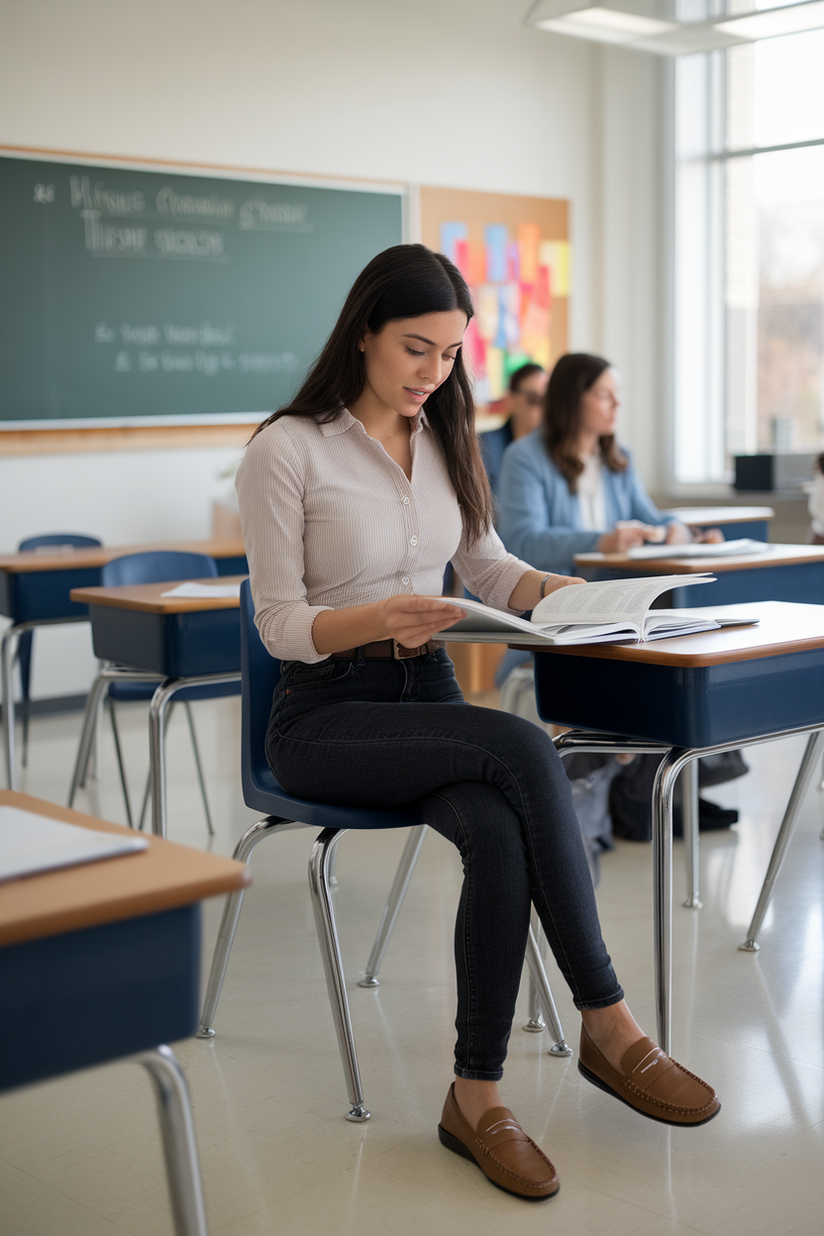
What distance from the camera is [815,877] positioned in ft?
9.32

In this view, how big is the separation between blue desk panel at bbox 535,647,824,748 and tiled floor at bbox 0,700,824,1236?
1.72 ft

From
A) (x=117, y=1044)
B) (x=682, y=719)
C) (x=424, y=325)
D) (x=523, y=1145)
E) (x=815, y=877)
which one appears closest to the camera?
(x=117, y=1044)

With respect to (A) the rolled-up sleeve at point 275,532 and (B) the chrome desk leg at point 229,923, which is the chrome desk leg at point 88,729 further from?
(A) the rolled-up sleeve at point 275,532

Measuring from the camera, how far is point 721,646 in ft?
5.72

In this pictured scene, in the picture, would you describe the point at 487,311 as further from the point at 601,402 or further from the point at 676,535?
the point at 676,535

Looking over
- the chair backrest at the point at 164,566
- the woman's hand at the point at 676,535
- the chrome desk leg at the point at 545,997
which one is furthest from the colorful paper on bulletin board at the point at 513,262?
the chrome desk leg at the point at 545,997

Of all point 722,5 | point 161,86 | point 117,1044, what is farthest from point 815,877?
point 161,86

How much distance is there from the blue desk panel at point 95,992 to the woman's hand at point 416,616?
2.22ft

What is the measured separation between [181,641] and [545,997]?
979 millimetres

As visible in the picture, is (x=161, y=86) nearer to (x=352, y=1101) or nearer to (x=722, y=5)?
(x=722, y=5)

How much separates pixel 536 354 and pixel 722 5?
92.5 inches

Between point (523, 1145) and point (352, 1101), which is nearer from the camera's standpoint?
point (523, 1145)

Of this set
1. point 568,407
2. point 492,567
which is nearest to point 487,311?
point 568,407

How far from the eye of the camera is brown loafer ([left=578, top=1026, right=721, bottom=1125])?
1.63m
